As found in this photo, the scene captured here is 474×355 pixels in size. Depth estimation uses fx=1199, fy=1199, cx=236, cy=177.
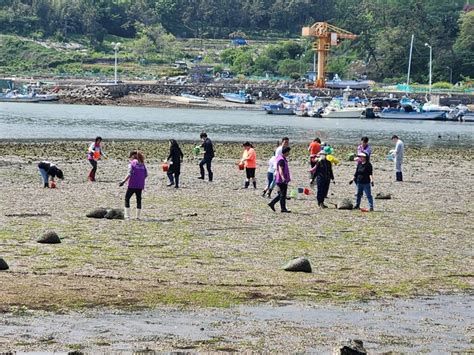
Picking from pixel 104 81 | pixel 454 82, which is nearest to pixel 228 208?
pixel 104 81

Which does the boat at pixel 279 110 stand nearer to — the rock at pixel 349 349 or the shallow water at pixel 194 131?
the shallow water at pixel 194 131

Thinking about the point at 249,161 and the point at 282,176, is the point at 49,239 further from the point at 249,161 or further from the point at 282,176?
the point at 249,161

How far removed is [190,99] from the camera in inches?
5915

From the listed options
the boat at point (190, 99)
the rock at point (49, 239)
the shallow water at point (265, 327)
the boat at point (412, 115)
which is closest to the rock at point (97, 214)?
the rock at point (49, 239)

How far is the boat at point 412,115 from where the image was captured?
124 metres

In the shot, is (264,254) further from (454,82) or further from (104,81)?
(454,82)

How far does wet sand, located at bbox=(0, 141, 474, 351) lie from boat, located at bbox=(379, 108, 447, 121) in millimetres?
87191

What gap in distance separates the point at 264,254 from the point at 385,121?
323 feet

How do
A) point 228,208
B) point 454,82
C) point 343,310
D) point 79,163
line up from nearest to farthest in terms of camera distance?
point 343,310 → point 228,208 → point 79,163 → point 454,82

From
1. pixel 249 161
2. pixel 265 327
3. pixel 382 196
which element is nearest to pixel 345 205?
pixel 382 196

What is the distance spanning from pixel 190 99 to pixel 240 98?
261 inches

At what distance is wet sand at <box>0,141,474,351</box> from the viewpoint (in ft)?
54.9

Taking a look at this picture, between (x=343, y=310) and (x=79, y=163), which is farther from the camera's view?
(x=79, y=163)

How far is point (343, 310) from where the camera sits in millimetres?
16688
